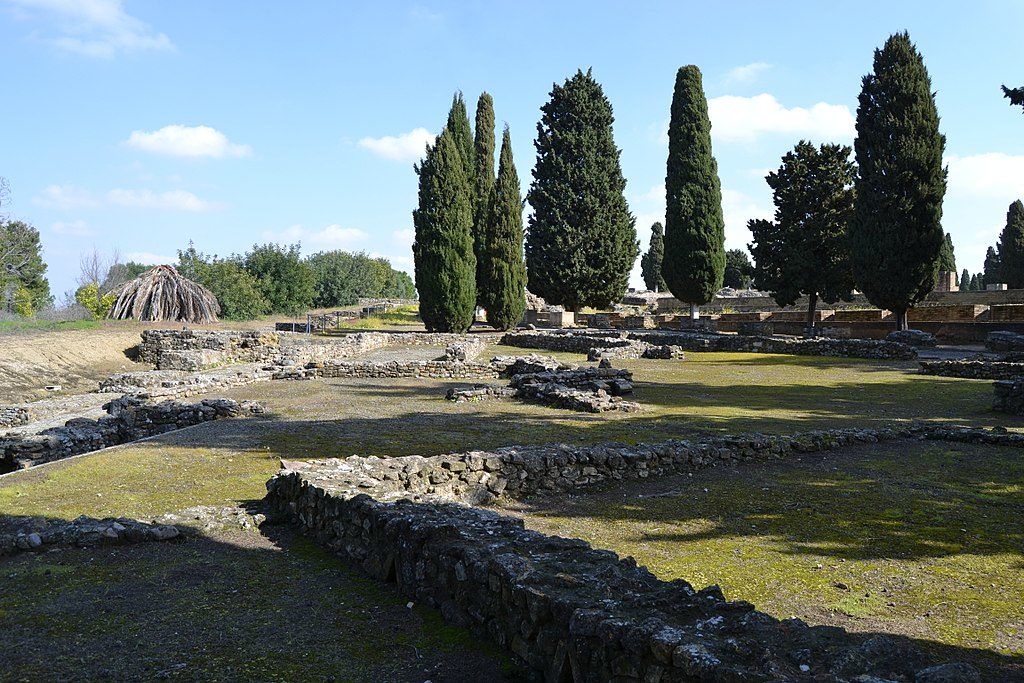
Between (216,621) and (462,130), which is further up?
(462,130)

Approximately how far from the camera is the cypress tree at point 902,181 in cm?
2977

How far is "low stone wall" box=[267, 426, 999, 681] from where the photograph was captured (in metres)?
3.17

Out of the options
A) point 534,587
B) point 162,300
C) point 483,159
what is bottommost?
point 534,587

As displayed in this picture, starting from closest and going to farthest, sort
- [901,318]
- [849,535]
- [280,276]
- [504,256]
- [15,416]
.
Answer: [849,535]
[15,416]
[901,318]
[504,256]
[280,276]

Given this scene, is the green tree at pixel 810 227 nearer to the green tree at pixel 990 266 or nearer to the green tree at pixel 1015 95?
the green tree at pixel 1015 95

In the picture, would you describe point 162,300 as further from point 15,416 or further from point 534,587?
point 534,587

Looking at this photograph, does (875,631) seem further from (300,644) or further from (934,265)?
(934,265)

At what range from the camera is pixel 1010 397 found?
14.0 m

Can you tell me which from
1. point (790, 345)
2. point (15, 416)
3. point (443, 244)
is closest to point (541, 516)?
point (15, 416)

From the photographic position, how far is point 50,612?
510 cm

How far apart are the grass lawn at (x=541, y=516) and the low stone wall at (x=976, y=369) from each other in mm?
2065

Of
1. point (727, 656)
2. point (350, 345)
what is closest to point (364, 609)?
point (727, 656)

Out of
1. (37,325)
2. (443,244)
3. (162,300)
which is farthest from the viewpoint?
(162,300)

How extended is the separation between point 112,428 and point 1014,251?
5561 centimetres
